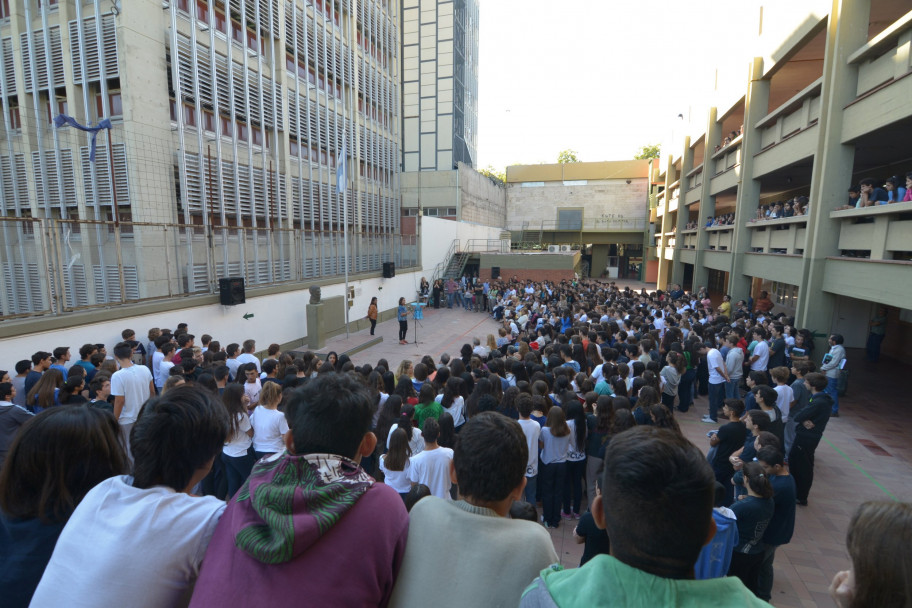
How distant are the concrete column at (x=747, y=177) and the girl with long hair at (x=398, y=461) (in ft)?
47.7

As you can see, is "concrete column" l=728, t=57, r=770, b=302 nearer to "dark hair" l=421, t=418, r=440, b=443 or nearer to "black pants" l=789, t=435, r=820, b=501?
"black pants" l=789, t=435, r=820, b=501

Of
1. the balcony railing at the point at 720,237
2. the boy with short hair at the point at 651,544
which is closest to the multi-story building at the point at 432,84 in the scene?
the balcony railing at the point at 720,237

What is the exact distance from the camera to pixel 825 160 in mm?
9266

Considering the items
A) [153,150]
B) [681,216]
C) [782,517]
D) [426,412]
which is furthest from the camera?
[681,216]

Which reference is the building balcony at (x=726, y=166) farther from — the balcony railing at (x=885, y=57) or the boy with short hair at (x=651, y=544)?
the boy with short hair at (x=651, y=544)

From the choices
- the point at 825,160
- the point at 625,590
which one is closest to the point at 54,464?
the point at 625,590

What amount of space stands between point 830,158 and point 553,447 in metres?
9.41

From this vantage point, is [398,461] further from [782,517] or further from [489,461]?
[782,517]

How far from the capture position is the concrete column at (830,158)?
888 centimetres

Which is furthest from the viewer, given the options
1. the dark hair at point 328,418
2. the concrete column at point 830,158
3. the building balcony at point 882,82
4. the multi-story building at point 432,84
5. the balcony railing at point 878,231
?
the multi-story building at point 432,84

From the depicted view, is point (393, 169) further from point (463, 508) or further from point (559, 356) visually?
point (463, 508)

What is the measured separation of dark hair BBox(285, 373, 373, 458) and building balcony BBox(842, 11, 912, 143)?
997 centimetres

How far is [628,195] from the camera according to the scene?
1494 inches

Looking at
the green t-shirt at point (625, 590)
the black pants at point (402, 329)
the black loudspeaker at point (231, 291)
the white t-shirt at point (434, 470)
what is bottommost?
the black pants at point (402, 329)
